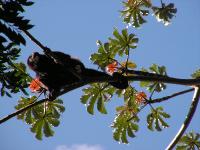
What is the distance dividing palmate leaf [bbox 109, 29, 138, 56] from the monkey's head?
1287mm

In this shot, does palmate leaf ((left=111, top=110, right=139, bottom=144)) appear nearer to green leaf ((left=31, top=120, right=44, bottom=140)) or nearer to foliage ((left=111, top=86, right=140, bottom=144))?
foliage ((left=111, top=86, right=140, bottom=144))

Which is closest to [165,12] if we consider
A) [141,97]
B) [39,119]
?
[141,97]

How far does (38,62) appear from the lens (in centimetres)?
719

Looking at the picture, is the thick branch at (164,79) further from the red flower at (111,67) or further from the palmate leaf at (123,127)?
the palmate leaf at (123,127)

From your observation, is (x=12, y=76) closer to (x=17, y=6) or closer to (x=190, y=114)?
(x=17, y=6)

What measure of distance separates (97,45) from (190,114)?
7.16ft

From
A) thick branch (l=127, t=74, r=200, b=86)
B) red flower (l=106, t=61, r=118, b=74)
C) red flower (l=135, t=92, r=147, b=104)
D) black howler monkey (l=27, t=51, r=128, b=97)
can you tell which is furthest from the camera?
red flower (l=135, t=92, r=147, b=104)

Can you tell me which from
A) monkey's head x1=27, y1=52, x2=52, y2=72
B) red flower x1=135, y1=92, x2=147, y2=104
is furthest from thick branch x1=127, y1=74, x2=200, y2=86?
monkey's head x1=27, y1=52, x2=52, y2=72

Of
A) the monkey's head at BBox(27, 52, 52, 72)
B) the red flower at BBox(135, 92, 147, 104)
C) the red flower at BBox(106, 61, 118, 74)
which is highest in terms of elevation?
the monkey's head at BBox(27, 52, 52, 72)

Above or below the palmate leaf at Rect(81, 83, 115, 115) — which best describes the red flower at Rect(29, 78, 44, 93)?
below

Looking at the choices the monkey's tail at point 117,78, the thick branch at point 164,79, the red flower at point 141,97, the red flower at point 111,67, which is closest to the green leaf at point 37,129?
the monkey's tail at point 117,78

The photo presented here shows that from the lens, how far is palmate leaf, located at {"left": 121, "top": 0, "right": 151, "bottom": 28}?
8.89 meters


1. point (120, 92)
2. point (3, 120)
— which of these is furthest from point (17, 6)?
point (120, 92)

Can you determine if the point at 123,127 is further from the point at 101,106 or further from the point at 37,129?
the point at 37,129
